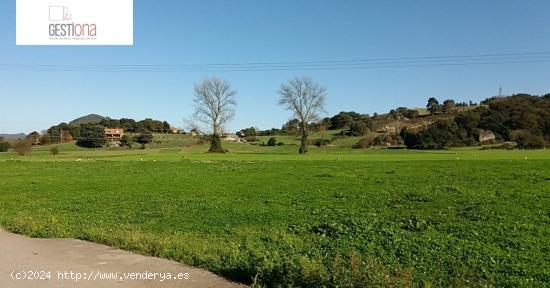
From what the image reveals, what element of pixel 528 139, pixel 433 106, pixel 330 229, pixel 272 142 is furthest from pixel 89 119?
pixel 330 229

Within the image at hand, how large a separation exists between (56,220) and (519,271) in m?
11.9

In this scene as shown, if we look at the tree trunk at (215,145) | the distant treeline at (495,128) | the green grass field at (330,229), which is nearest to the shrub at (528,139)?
the distant treeline at (495,128)

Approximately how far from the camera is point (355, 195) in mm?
19188

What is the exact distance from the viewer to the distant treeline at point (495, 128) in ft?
322

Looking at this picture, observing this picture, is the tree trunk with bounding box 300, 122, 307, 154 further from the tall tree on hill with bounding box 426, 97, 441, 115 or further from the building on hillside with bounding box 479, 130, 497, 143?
the tall tree on hill with bounding box 426, 97, 441, 115

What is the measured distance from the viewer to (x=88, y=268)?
7.95 metres

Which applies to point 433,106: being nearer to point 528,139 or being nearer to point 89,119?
point 528,139

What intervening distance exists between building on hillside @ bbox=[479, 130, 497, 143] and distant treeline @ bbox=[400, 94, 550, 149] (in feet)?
0.85

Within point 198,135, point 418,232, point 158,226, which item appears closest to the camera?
point 418,232

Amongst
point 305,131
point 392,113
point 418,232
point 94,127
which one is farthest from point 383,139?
point 418,232

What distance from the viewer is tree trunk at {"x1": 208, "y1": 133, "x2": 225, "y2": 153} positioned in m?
102

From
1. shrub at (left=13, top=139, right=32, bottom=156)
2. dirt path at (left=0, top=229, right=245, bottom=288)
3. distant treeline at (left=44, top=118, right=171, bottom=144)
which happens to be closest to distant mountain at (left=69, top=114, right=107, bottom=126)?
distant treeline at (left=44, top=118, right=171, bottom=144)

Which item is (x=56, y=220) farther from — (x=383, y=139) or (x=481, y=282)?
(x=383, y=139)

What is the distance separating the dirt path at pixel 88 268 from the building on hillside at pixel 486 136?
10300 centimetres
